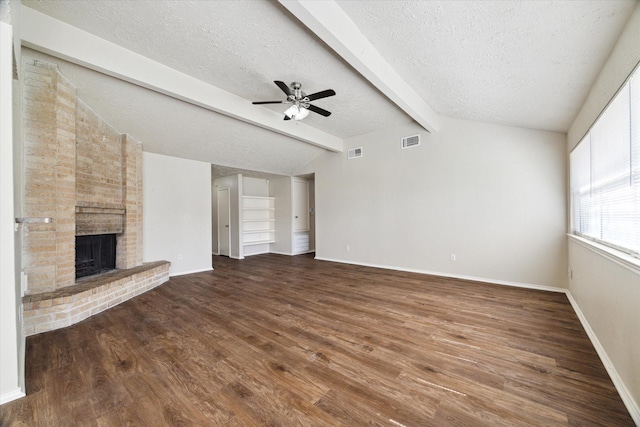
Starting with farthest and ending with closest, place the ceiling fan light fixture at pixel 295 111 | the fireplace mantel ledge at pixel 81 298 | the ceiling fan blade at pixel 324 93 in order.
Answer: the ceiling fan light fixture at pixel 295 111
the ceiling fan blade at pixel 324 93
the fireplace mantel ledge at pixel 81 298

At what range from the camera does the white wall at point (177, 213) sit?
4.59 metres

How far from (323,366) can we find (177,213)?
4.38 m

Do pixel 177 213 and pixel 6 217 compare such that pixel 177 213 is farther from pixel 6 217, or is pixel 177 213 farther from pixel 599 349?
pixel 599 349

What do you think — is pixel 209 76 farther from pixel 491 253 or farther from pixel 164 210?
pixel 491 253

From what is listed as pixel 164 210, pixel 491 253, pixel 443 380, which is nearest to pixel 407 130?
pixel 491 253

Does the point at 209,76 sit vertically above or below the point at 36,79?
above

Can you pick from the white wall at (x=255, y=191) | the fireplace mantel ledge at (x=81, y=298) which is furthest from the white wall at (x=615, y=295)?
the white wall at (x=255, y=191)

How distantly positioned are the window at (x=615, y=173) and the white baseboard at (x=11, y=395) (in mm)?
4058

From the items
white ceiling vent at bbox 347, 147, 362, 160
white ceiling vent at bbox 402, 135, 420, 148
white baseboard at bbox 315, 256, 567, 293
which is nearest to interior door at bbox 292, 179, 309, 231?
white ceiling vent at bbox 347, 147, 362, 160

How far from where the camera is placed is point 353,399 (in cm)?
157

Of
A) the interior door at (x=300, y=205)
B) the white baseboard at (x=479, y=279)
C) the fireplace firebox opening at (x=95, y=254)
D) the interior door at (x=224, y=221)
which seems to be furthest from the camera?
the interior door at (x=300, y=205)

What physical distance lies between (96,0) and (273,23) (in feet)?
4.88

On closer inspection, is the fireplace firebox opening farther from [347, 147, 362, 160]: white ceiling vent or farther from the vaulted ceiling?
[347, 147, 362, 160]: white ceiling vent

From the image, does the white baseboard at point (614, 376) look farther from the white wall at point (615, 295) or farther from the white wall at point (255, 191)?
the white wall at point (255, 191)
